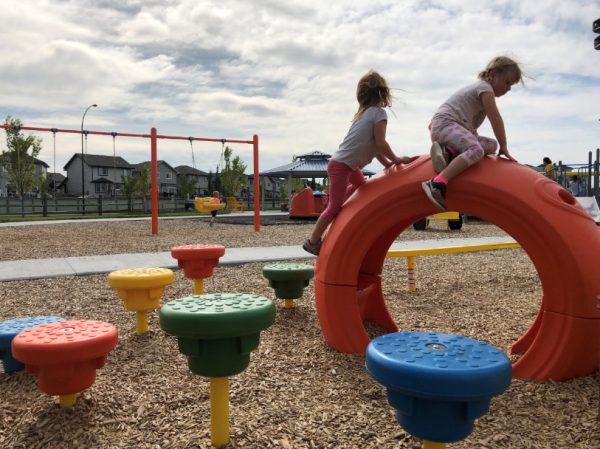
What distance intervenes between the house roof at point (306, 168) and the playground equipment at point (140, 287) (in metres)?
30.1

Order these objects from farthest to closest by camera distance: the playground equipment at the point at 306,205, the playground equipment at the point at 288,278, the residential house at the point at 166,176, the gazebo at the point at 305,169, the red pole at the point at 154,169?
1. the residential house at the point at 166,176
2. the gazebo at the point at 305,169
3. the playground equipment at the point at 306,205
4. the red pole at the point at 154,169
5. the playground equipment at the point at 288,278

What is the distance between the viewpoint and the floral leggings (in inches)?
121

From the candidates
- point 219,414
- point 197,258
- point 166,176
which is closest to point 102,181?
point 166,176

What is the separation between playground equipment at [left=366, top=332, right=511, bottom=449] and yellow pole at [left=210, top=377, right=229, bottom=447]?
2.70ft

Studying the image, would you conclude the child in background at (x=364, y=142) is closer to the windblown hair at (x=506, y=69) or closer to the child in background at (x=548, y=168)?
the windblown hair at (x=506, y=69)

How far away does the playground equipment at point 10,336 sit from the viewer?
301 centimetres

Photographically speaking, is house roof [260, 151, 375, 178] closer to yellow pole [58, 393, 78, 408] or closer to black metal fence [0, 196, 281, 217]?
black metal fence [0, 196, 281, 217]

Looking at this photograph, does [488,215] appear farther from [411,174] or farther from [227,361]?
[227,361]

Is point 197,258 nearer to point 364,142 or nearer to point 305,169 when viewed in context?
point 364,142

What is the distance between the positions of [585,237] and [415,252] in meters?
3.10

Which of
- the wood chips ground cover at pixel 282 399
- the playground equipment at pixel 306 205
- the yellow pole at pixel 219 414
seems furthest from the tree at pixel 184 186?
the yellow pole at pixel 219 414

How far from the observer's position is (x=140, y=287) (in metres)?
3.79

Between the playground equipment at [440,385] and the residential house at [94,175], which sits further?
the residential house at [94,175]

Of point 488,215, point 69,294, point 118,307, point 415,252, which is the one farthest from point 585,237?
point 69,294
